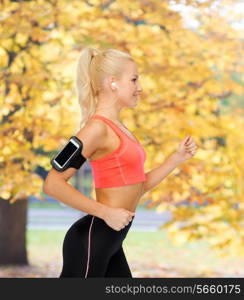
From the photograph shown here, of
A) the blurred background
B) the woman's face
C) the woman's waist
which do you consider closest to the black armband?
the woman's waist

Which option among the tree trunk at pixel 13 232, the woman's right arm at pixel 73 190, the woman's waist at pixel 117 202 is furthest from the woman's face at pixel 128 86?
the tree trunk at pixel 13 232

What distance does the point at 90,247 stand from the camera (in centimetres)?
301

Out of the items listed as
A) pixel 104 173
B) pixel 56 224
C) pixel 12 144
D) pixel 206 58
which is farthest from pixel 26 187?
pixel 56 224

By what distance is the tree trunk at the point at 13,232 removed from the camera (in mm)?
9344

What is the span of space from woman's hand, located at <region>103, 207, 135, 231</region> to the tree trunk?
658cm

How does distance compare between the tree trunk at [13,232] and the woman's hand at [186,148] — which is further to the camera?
the tree trunk at [13,232]

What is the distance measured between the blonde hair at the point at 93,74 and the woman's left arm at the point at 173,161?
0.48m

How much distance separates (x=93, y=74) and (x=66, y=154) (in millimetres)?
474

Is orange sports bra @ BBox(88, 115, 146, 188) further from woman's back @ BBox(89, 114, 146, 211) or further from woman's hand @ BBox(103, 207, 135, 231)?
woman's hand @ BBox(103, 207, 135, 231)

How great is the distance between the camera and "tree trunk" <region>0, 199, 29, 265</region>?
934 cm

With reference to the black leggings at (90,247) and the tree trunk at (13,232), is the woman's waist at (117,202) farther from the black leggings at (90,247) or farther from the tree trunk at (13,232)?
the tree trunk at (13,232)
